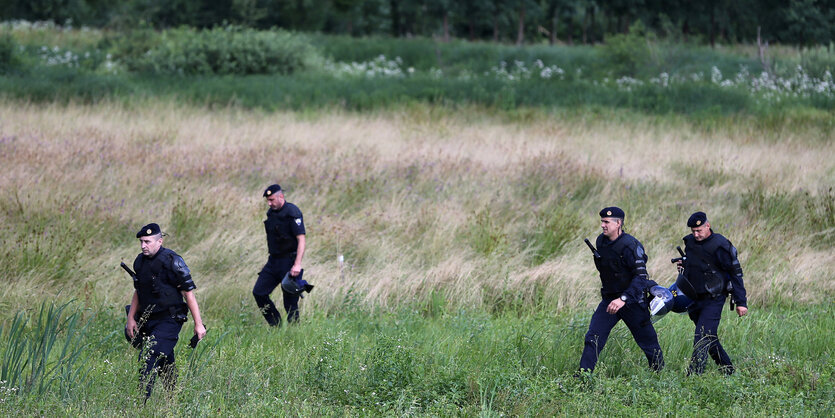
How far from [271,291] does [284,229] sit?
66cm

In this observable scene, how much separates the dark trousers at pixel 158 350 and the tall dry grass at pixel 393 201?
7.58 feet

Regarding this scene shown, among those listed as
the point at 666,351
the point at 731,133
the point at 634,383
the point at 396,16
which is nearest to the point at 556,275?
the point at 666,351

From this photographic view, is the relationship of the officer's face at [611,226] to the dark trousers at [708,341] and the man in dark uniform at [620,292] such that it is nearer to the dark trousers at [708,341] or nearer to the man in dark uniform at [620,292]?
the man in dark uniform at [620,292]

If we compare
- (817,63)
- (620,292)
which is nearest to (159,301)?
(620,292)

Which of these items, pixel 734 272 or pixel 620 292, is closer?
pixel 620 292

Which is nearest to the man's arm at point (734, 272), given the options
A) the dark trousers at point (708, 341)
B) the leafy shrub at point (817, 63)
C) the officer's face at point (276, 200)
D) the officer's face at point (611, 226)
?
the dark trousers at point (708, 341)

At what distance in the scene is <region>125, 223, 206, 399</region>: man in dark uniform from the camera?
584cm

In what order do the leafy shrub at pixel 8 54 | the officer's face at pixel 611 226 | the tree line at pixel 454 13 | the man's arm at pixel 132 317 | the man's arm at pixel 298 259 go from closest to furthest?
the man's arm at pixel 132 317 → the officer's face at pixel 611 226 → the man's arm at pixel 298 259 → the leafy shrub at pixel 8 54 → the tree line at pixel 454 13

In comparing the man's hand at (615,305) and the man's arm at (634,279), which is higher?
the man's arm at (634,279)

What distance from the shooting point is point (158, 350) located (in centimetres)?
A: 587

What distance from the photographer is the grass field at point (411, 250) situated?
6059 mm

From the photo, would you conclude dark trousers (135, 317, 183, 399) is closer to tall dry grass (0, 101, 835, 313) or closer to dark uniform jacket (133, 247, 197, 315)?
dark uniform jacket (133, 247, 197, 315)

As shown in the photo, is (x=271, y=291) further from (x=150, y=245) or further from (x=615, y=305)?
(x=615, y=305)

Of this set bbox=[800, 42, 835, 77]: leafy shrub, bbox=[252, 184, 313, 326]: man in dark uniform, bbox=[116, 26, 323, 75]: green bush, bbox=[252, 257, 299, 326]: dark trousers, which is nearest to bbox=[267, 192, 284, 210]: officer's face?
bbox=[252, 184, 313, 326]: man in dark uniform
